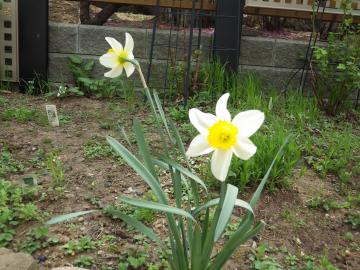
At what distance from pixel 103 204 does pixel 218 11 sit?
2.55 metres

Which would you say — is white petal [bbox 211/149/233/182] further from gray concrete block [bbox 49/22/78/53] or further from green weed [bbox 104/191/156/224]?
gray concrete block [bbox 49/22/78/53]

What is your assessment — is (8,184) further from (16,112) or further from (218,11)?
(218,11)

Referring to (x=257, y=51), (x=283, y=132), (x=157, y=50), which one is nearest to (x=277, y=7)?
(x=257, y=51)

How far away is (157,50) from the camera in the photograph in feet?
14.2

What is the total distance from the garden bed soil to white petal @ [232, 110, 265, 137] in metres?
0.91

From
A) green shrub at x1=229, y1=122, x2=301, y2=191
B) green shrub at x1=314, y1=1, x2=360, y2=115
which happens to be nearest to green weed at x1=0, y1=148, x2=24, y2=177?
green shrub at x1=229, y1=122, x2=301, y2=191

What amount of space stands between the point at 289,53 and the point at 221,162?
348cm

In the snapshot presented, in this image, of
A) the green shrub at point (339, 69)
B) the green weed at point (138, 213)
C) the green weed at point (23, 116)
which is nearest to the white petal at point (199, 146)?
the green weed at point (138, 213)

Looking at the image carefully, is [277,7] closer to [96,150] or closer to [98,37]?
[98,37]

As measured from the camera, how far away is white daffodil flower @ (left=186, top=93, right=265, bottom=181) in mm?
1153

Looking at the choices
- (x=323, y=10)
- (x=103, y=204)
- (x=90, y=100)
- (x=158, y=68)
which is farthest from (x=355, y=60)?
(x=103, y=204)

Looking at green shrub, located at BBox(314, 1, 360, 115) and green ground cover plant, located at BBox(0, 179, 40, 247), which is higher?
green shrub, located at BBox(314, 1, 360, 115)

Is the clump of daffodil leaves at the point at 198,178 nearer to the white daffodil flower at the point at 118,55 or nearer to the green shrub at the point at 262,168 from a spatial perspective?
the white daffodil flower at the point at 118,55

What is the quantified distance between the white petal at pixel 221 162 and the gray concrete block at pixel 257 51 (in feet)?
11.0
